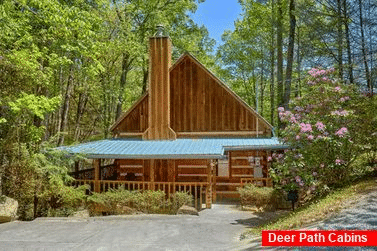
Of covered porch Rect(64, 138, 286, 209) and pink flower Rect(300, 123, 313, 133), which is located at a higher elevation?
pink flower Rect(300, 123, 313, 133)

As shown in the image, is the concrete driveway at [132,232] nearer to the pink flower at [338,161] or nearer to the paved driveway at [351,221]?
the paved driveway at [351,221]

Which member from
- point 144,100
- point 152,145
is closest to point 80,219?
point 152,145

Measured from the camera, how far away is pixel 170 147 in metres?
17.1

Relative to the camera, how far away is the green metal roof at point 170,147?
1541 centimetres

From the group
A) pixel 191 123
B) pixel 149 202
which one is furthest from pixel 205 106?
pixel 149 202

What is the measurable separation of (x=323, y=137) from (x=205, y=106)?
9.60 m

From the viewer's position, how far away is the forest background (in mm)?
13461

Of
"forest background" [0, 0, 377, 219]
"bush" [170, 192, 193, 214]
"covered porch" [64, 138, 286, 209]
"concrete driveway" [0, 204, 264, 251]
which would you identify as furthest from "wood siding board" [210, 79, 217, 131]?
"concrete driveway" [0, 204, 264, 251]

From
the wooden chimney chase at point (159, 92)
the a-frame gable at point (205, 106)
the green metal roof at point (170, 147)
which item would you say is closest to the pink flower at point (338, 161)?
the green metal roof at point (170, 147)

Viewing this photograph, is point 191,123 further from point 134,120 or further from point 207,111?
point 134,120

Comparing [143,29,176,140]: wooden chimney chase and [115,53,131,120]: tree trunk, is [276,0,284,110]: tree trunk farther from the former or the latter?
[115,53,131,120]: tree trunk

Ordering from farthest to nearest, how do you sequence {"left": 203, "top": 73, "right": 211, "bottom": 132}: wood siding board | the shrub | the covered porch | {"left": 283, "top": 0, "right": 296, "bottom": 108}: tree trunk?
{"left": 283, "top": 0, "right": 296, "bottom": 108}: tree trunk
{"left": 203, "top": 73, "right": 211, "bottom": 132}: wood siding board
the covered porch
the shrub

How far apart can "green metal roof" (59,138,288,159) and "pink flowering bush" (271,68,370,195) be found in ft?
12.1

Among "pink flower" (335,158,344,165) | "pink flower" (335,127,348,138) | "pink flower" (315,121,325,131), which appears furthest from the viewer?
"pink flower" (315,121,325,131)
